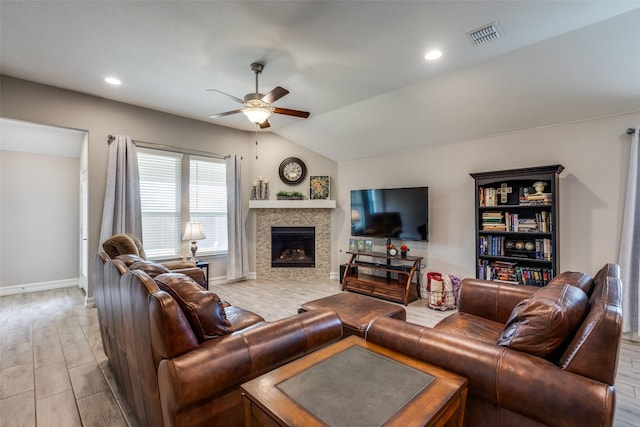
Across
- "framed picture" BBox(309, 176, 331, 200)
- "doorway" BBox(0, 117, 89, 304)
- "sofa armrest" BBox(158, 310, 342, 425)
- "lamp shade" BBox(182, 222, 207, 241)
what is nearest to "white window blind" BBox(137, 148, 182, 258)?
"lamp shade" BBox(182, 222, 207, 241)

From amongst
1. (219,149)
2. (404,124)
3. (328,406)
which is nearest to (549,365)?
(328,406)

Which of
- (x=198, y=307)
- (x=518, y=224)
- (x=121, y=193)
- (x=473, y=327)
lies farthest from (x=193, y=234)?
(x=518, y=224)

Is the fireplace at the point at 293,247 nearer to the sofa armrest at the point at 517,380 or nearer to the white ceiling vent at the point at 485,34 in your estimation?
the white ceiling vent at the point at 485,34

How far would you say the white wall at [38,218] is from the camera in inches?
183

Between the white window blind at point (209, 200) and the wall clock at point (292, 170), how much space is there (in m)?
1.13

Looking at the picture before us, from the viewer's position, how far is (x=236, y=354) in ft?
4.58

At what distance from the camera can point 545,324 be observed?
131 centimetres

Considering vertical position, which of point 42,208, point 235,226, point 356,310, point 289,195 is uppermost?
point 289,195

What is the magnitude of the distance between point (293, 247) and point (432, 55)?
13.6 ft

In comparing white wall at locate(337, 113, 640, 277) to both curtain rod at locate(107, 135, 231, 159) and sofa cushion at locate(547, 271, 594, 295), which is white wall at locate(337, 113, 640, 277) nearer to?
sofa cushion at locate(547, 271, 594, 295)

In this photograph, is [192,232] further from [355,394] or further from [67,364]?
[355,394]

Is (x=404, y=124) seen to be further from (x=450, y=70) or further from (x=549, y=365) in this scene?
(x=549, y=365)

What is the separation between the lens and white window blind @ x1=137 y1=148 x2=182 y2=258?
4621 millimetres

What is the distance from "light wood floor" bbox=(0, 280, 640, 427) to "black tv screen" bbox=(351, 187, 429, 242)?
3.69 ft
